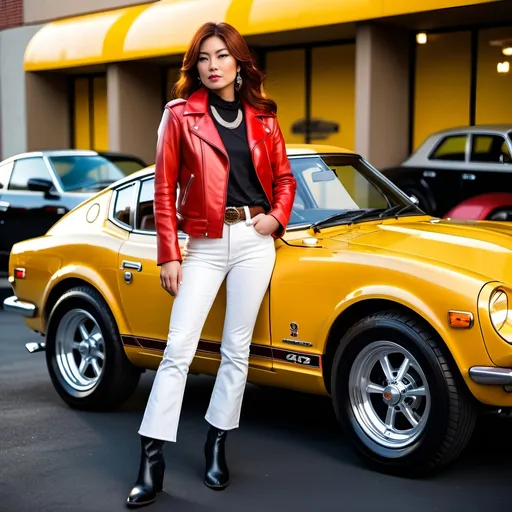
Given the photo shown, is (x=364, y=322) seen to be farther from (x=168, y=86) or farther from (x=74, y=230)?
(x=168, y=86)

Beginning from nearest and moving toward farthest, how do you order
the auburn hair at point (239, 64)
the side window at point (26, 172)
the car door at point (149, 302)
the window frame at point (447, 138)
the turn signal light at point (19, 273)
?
the auburn hair at point (239, 64) < the car door at point (149, 302) < the turn signal light at point (19, 273) < the side window at point (26, 172) < the window frame at point (447, 138)

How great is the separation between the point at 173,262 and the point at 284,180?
2.35ft

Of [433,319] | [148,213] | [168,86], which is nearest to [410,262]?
[433,319]

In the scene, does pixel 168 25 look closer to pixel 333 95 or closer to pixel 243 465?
pixel 333 95

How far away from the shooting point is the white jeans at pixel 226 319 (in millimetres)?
4230

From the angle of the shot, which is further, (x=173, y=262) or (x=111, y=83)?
(x=111, y=83)

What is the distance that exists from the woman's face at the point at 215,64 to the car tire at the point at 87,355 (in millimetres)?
1831

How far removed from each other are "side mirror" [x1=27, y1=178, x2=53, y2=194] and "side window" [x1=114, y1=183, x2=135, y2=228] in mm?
4986

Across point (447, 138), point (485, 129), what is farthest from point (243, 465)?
point (447, 138)

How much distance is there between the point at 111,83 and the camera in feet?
65.6

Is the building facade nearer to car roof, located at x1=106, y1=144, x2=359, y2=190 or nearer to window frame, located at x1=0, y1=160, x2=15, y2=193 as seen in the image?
window frame, located at x1=0, y1=160, x2=15, y2=193

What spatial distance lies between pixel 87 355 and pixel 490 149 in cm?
754

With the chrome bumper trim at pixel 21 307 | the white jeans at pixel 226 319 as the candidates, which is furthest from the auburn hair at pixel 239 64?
the chrome bumper trim at pixel 21 307

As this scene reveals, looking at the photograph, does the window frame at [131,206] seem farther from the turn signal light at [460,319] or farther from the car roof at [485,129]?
the car roof at [485,129]
